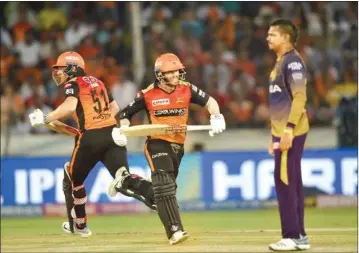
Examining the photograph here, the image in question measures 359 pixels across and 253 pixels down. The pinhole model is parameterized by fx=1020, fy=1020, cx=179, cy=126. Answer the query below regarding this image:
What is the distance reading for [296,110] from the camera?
385 inches

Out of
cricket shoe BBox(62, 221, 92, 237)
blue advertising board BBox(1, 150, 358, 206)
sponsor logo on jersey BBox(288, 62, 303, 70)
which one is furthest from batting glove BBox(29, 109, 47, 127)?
blue advertising board BBox(1, 150, 358, 206)

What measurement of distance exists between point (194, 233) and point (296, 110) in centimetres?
341

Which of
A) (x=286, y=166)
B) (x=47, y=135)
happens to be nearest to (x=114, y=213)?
(x=47, y=135)

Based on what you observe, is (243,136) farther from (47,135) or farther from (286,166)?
(286,166)

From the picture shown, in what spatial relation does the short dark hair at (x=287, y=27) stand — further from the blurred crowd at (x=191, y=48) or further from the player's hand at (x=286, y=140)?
the blurred crowd at (x=191, y=48)

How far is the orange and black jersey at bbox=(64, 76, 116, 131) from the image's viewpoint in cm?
1155

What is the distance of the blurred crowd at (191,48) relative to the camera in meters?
19.2

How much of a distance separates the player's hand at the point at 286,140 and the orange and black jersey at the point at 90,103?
268 centimetres

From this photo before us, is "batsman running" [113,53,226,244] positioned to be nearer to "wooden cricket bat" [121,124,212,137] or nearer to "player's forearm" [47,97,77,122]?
"wooden cricket bat" [121,124,212,137]

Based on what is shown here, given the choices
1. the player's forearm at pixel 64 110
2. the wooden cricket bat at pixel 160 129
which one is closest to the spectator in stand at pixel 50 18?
the player's forearm at pixel 64 110

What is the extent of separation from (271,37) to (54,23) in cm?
1171

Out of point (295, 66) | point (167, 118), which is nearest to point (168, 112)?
point (167, 118)

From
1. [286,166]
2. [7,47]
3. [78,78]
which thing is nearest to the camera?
[286,166]

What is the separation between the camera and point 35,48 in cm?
2055
